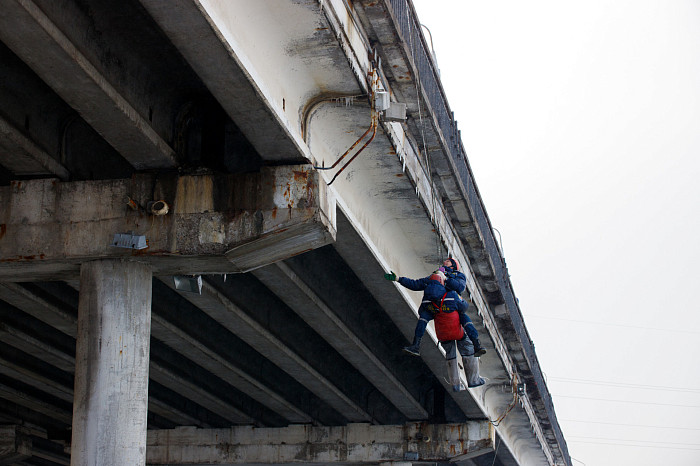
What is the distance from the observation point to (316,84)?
10.8 m

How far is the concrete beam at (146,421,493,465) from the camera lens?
2397 centimetres

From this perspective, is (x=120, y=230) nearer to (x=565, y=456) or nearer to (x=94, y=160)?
(x=94, y=160)

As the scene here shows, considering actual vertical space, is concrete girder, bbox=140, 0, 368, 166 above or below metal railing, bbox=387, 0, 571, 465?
below

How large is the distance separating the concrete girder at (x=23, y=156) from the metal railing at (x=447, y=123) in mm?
4153

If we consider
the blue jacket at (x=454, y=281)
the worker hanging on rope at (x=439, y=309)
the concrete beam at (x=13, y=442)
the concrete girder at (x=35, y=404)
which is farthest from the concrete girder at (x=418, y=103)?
the concrete beam at (x=13, y=442)

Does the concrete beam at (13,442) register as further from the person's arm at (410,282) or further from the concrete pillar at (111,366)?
the concrete pillar at (111,366)

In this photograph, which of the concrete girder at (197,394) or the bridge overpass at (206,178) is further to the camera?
the concrete girder at (197,394)

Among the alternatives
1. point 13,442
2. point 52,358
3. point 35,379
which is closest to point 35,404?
point 13,442

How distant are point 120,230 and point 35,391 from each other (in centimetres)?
1264

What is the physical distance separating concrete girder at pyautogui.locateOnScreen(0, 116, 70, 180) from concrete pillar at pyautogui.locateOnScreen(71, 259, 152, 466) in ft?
3.61

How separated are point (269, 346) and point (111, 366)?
7690mm

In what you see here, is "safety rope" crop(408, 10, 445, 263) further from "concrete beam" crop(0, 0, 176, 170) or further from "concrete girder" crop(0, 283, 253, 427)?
"concrete girder" crop(0, 283, 253, 427)

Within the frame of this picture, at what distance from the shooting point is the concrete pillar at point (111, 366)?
9.91 m

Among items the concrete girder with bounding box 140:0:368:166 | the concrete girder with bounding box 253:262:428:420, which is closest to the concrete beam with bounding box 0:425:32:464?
the concrete girder with bounding box 253:262:428:420
